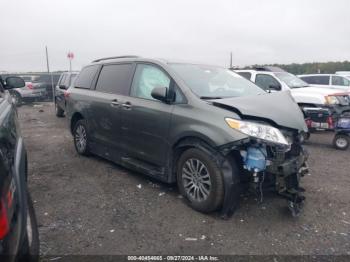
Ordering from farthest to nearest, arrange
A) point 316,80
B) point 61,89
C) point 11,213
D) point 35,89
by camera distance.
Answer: point 35,89, point 316,80, point 61,89, point 11,213

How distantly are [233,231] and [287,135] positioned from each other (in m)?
1.30

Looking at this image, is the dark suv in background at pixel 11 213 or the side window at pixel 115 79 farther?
the side window at pixel 115 79

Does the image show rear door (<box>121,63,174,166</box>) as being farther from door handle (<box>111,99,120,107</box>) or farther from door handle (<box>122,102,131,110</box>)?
door handle (<box>111,99,120,107</box>)

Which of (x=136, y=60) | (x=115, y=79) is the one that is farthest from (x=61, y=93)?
(x=136, y=60)

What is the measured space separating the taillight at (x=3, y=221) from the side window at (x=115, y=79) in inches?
136

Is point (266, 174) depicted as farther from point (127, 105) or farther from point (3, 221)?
point (3, 221)

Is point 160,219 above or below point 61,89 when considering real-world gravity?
below

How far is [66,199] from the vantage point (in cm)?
434

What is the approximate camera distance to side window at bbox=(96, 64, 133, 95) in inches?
200

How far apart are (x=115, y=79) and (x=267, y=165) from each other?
9.61 ft

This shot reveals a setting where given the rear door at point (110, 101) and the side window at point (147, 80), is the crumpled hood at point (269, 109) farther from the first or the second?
the rear door at point (110, 101)

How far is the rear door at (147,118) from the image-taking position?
14.1 ft

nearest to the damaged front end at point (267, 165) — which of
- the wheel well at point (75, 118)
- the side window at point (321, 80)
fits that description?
the wheel well at point (75, 118)

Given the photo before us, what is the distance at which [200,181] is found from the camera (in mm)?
3891
